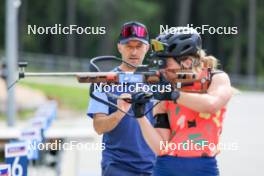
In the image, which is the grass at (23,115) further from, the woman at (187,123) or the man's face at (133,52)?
the woman at (187,123)

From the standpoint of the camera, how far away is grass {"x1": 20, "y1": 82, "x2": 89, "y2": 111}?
2981 centimetres

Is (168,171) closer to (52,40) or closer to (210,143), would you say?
(210,143)

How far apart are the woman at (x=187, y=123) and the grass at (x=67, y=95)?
23231 millimetres

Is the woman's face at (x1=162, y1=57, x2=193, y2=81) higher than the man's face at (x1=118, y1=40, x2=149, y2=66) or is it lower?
lower

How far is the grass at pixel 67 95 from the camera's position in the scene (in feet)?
97.8

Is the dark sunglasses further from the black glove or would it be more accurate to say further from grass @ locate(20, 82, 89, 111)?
grass @ locate(20, 82, 89, 111)

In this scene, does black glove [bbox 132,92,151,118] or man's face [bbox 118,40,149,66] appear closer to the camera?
black glove [bbox 132,92,151,118]

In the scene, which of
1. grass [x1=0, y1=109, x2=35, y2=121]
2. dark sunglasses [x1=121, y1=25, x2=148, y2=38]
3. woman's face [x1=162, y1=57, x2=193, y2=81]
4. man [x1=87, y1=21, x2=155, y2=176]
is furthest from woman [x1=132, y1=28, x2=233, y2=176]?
grass [x1=0, y1=109, x2=35, y2=121]

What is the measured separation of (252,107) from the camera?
3089cm

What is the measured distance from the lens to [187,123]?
466cm

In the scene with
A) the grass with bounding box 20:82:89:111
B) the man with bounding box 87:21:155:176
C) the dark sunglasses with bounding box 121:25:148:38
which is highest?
the grass with bounding box 20:82:89:111

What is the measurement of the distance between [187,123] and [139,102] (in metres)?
0.38

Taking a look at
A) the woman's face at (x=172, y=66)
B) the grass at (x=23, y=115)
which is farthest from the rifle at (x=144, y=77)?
the grass at (x=23, y=115)

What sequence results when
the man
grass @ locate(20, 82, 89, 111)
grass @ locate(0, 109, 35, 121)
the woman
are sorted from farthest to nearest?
grass @ locate(20, 82, 89, 111), grass @ locate(0, 109, 35, 121), the man, the woman
